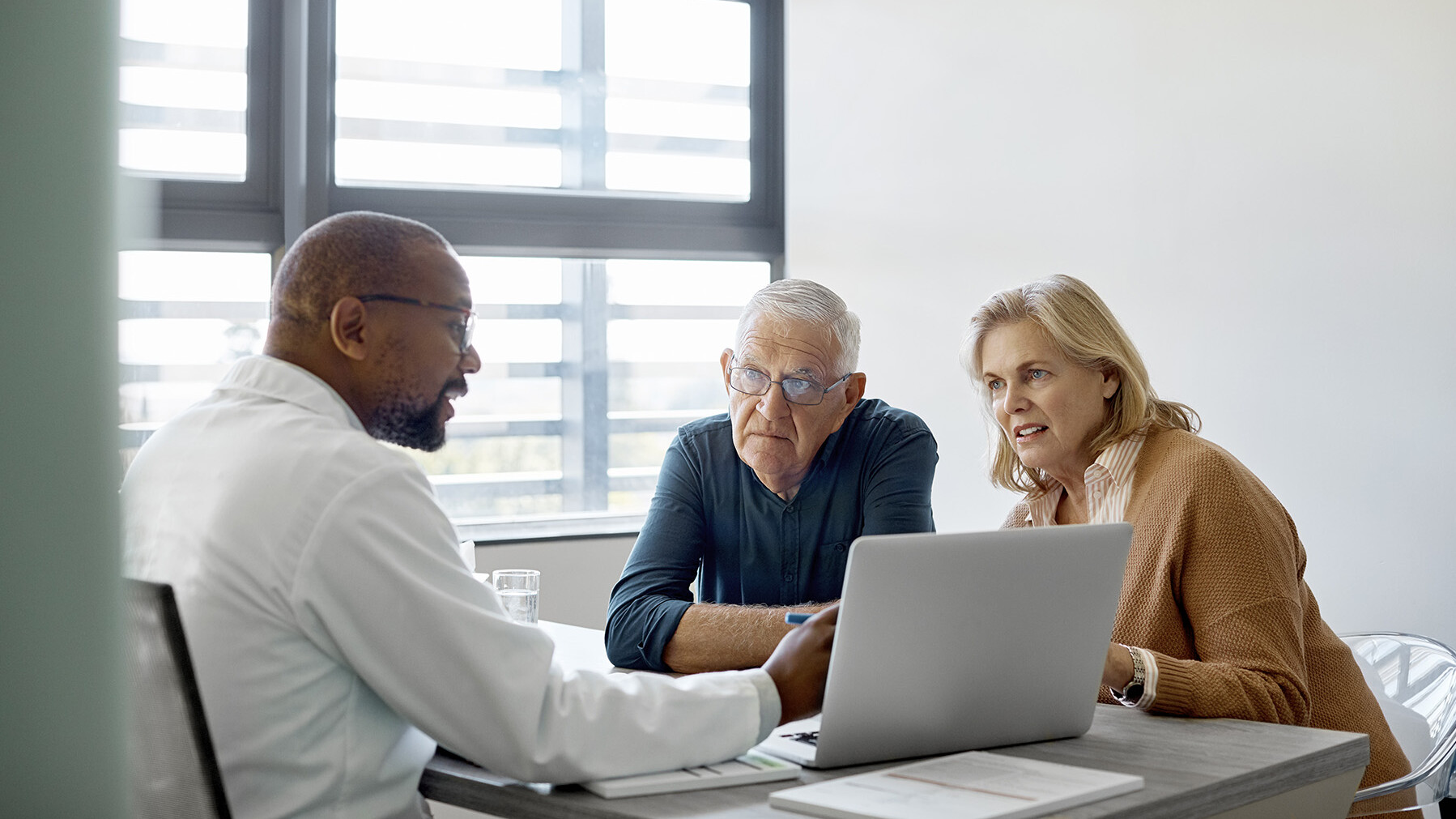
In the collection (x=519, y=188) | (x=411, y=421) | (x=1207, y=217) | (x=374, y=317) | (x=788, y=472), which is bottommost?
(x=788, y=472)

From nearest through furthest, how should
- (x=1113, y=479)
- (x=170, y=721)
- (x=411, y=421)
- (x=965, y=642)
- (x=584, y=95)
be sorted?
(x=170, y=721) < (x=965, y=642) < (x=411, y=421) < (x=1113, y=479) < (x=584, y=95)

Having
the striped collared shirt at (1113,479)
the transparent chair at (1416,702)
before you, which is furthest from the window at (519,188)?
the transparent chair at (1416,702)

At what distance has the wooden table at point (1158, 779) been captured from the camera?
1.18 m

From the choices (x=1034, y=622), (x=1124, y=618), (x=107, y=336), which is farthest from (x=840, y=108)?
(x=107, y=336)

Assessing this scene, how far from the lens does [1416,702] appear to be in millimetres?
2076

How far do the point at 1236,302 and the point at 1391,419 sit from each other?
513 millimetres

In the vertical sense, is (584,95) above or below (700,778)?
above

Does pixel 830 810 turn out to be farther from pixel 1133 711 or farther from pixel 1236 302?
pixel 1236 302

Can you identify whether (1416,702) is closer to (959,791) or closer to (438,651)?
(959,791)

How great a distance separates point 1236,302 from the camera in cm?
299

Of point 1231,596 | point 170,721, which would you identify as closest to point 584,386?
point 1231,596

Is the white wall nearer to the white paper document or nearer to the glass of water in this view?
the white paper document

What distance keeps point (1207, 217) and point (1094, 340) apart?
1.24 metres

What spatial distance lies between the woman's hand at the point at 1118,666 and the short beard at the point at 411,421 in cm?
91
